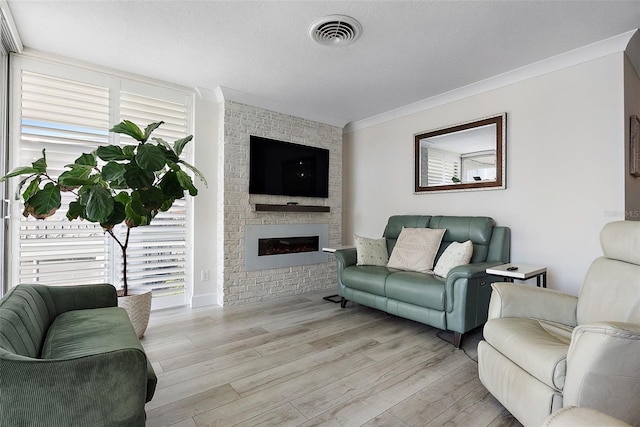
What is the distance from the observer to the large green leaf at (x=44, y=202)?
2.13m

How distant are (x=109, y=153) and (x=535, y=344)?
284cm

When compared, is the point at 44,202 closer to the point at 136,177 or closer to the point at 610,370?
the point at 136,177

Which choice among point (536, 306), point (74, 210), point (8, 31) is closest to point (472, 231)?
point (536, 306)

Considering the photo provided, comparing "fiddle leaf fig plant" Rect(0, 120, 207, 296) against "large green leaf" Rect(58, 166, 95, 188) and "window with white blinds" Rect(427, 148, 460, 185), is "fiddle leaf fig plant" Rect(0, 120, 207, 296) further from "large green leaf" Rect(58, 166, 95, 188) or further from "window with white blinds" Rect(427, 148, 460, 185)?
"window with white blinds" Rect(427, 148, 460, 185)

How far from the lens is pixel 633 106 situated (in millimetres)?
2689

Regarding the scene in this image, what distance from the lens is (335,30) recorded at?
234cm

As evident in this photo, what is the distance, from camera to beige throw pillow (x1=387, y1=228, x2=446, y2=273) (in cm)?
314

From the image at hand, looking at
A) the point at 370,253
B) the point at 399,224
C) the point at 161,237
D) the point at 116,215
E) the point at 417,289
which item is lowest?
the point at 417,289

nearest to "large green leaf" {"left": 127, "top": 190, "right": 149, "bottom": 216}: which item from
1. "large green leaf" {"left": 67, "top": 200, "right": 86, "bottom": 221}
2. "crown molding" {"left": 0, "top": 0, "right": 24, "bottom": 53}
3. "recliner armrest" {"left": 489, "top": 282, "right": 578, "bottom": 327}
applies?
"large green leaf" {"left": 67, "top": 200, "right": 86, "bottom": 221}

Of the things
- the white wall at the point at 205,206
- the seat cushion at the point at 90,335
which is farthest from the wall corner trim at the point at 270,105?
the seat cushion at the point at 90,335

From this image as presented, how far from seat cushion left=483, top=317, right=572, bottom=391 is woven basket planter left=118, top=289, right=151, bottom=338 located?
8.42 feet

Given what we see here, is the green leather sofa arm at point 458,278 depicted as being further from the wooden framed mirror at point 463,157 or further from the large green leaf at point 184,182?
the large green leaf at point 184,182

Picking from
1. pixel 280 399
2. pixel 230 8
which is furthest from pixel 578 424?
pixel 230 8

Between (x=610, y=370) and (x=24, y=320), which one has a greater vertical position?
(x=24, y=320)
